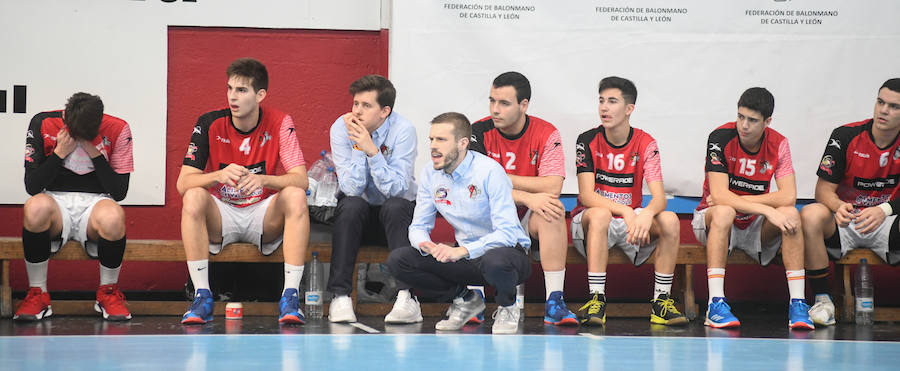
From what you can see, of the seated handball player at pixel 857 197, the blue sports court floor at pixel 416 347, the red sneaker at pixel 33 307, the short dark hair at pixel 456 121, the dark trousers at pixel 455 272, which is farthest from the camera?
the seated handball player at pixel 857 197

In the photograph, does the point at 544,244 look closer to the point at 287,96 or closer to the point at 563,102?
the point at 563,102

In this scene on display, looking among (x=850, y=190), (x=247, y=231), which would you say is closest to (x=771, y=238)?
(x=850, y=190)

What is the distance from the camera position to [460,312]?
14.5 feet

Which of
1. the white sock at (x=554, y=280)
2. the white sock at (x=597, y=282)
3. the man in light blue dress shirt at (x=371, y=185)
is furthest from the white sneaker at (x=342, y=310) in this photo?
the white sock at (x=597, y=282)

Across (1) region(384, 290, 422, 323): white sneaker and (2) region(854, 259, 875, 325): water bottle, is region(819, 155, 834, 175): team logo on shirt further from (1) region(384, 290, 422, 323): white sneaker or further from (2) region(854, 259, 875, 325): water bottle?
(1) region(384, 290, 422, 323): white sneaker

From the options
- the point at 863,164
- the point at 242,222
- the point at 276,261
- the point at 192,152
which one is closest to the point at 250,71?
the point at 192,152

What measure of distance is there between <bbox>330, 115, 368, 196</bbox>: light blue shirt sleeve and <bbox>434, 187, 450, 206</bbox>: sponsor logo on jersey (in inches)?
19.4

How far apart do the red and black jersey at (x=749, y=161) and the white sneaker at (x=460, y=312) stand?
4.79 ft

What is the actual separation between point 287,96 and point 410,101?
76 cm

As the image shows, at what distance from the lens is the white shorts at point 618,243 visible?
4.87 metres

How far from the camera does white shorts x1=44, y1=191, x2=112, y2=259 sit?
15.2ft

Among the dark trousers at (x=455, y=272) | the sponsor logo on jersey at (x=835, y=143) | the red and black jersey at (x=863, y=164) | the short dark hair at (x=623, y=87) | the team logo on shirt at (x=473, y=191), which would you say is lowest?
the dark trousers at (x=455, y=272)

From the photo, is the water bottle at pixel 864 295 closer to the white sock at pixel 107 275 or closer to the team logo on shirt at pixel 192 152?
the team logo on shirt at pixel 192 152

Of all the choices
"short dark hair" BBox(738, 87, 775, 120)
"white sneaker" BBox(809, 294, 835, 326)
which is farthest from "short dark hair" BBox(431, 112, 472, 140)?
"white sneaker" BBox(809, 294, 835, 326)
